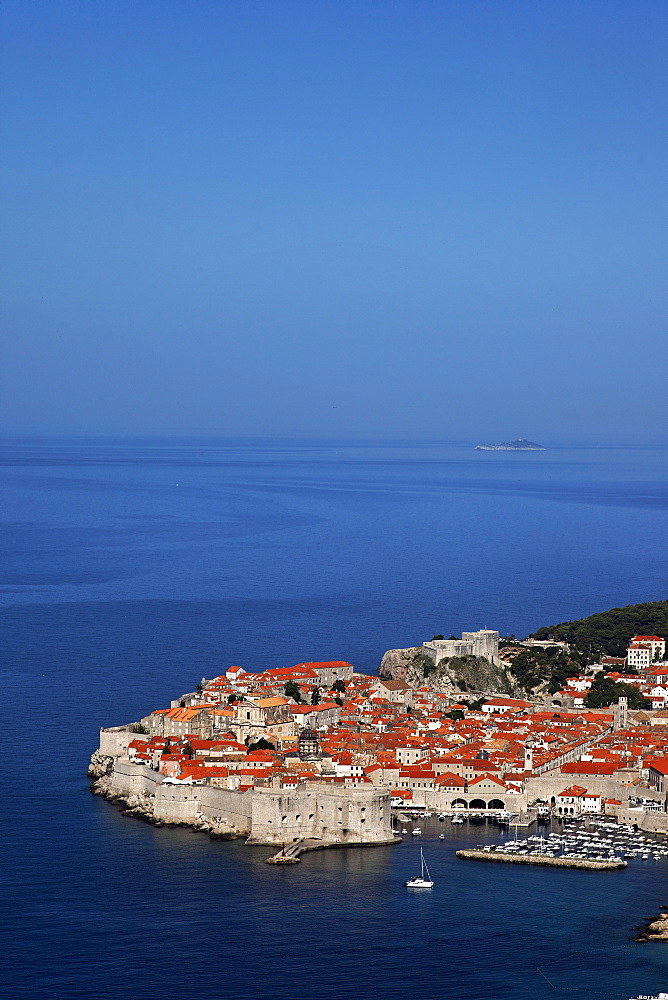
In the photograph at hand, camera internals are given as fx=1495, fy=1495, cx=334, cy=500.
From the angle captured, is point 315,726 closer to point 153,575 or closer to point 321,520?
point 153,575

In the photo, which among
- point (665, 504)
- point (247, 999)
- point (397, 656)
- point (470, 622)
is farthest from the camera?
point (665, 504)

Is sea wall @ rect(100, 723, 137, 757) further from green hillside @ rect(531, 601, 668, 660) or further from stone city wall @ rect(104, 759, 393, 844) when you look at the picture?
green hillside @ rect(531, 601, 668, 660)

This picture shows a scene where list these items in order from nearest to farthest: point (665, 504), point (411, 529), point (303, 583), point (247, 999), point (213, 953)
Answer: point (247, 999) → point (213, 953) → point (303, 583) → point (411, 529) → point (665, 504)

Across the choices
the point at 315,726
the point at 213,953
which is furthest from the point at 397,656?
the point at 213,953

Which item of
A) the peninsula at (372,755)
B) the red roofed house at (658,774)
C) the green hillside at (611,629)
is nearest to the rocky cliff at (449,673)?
the peninsula at (372,755)

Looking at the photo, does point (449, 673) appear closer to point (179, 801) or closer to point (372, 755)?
point (372, 755)

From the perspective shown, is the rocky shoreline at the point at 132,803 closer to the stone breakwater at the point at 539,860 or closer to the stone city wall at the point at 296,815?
the stone city wall at the point at 296,815

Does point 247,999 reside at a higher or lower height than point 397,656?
lower
